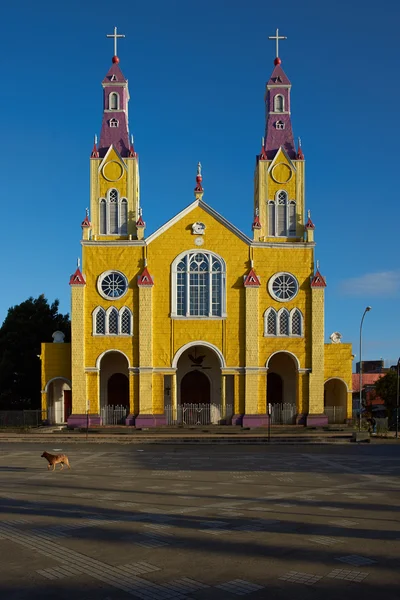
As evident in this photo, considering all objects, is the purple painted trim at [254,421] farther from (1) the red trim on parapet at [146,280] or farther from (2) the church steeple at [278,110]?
(2) the church steeple at [278,110]

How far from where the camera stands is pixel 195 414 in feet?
134

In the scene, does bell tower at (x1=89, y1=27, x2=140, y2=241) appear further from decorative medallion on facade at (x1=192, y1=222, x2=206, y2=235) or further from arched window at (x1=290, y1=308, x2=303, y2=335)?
arched window at (x1=290, y1=308, x2=303, y2=335)

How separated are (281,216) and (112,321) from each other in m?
12.7

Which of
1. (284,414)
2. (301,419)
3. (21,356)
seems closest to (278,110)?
(284,414)

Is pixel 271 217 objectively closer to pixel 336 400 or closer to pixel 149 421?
pixel 336 400

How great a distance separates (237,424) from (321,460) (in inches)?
587

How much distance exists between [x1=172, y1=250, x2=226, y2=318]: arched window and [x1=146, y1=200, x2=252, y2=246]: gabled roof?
6.41ft

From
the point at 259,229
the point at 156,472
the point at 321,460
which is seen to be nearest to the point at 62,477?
the point at 156,472

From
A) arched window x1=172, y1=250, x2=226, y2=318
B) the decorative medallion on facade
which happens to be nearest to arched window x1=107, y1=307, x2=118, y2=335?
arched window x1=172, y1=250, x2=226, y2=318

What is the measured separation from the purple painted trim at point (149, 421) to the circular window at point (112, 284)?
7.53 metres

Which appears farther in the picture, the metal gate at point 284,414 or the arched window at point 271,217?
the arched window at point 271,217

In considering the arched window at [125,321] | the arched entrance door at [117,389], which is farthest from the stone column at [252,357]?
the arched entrance door at [117,389]

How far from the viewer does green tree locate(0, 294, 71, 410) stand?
48.8 meters

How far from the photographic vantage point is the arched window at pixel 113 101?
4422 centimetres
